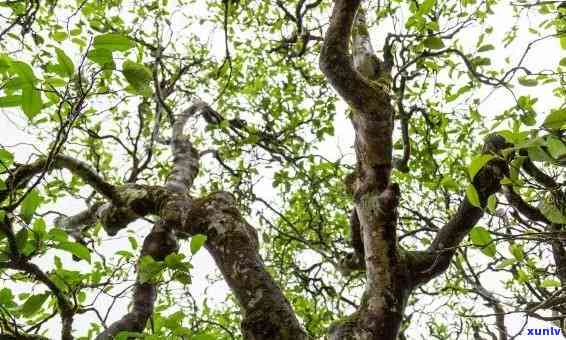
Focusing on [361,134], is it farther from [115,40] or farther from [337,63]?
[115,40]

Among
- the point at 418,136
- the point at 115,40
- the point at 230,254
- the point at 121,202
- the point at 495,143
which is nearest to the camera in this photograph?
the point at 115,40

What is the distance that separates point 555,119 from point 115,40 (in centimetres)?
145

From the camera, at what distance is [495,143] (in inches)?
113

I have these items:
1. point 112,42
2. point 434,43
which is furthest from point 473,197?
point 112,42

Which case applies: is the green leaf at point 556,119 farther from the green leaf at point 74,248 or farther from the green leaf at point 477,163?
the green leaf at point 74,248

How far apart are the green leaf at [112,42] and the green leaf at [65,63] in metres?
0.15

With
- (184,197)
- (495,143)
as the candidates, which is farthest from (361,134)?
(184,197)

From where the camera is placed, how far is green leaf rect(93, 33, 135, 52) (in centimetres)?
128

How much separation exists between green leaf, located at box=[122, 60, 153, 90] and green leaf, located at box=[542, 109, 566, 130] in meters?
1.39

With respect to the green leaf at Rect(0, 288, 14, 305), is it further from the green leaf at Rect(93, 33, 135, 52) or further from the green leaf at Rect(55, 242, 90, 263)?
the green leaf at Rect(93, 33, 135, 52)

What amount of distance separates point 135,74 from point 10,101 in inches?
15.4

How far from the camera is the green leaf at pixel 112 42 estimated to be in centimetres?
128

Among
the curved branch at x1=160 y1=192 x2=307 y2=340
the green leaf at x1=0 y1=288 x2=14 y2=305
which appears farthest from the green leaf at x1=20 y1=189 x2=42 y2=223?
the curved branch at x1=160 y1=192 x2=307 y2=340

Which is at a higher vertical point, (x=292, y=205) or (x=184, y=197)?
(x=292, y=205)
